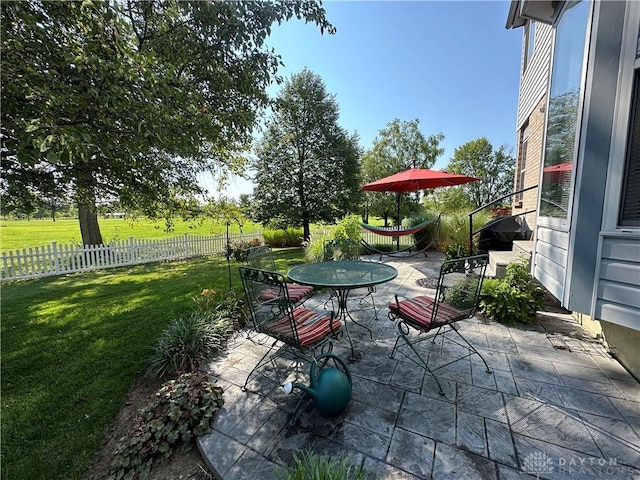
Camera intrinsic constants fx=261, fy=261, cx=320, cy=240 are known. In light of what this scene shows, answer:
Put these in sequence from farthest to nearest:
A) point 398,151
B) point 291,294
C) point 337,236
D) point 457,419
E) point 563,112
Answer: point 398,151 < point 337,236 < point 291,294 < point 563,112 < point 457,419

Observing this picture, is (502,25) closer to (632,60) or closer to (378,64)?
(378,64)

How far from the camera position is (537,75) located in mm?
4777

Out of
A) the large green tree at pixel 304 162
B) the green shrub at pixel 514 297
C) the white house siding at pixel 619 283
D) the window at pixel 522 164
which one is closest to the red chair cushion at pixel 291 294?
the green shrub at pixel 514 297

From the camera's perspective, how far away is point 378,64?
6.12m

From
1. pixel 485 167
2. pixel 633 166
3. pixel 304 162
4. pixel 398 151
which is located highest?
pixel 398 151

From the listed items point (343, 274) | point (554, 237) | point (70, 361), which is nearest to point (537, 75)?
point (554, 237)

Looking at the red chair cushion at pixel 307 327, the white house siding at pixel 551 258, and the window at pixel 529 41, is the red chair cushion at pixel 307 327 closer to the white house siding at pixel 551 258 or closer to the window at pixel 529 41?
the white house siding at pixel 551 258

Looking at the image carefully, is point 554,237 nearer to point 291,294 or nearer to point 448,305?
point 448,305

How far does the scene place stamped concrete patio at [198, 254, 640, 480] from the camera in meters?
1.35

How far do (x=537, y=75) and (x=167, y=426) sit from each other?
23.6 ft

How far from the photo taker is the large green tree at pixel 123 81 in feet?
5.44

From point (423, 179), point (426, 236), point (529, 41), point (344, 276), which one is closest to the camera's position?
point (344, 276)

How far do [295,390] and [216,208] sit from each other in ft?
14.8

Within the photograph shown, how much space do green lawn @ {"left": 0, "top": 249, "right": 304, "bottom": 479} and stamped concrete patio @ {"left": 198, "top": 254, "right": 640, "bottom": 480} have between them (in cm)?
84
